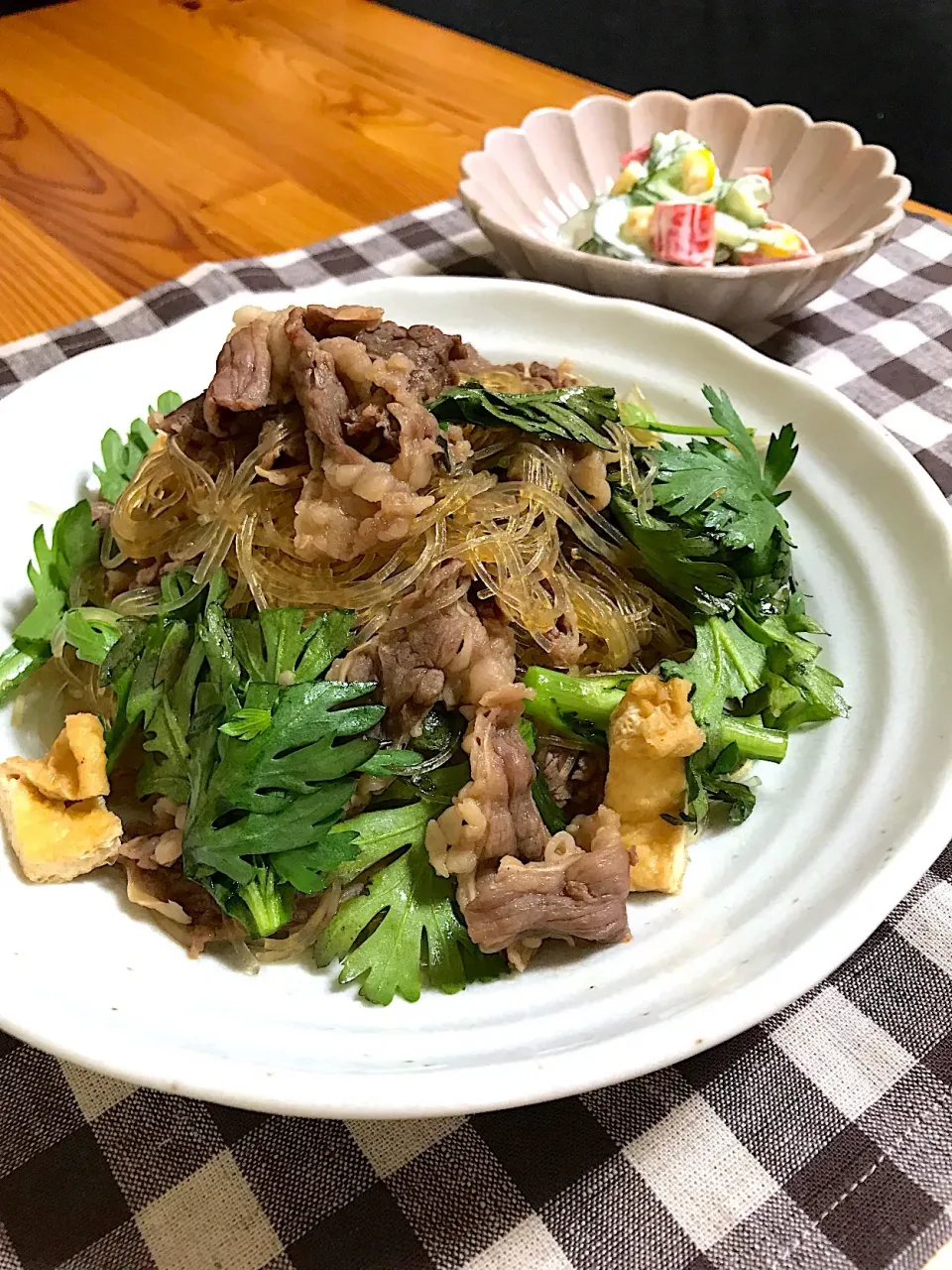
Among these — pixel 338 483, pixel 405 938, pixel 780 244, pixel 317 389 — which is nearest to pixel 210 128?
pixel 780 244

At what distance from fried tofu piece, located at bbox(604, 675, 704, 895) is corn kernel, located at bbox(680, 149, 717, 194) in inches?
92.2

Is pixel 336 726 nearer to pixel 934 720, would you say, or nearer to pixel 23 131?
pixel 934 720

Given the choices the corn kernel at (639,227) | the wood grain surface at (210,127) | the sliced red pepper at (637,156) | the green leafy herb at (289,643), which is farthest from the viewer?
the wood grain surface at (210,127)

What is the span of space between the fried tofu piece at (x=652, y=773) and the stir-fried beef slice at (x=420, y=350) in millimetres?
748

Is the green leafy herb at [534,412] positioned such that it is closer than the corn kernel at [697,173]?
Yes

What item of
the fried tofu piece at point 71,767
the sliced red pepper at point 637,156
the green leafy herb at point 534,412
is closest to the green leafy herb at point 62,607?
the fried tofu piece at point 71,767

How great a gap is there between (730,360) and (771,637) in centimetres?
86

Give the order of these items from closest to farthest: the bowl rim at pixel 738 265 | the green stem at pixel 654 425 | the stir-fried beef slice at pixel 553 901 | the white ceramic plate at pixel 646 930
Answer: the white ceramic plate at pixel 646 930 → the stir-fried beef slice at pixel 553 901 → the green stem at pixel 654 425 → the bowl rim at pixel 738 265

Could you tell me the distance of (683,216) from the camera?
3180 millimetres

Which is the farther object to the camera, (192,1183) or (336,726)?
(336,726)

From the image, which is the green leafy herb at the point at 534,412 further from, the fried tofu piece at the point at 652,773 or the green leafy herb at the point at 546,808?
the green leafy herb at the point at 546,808

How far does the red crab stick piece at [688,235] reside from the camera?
317 centimetres

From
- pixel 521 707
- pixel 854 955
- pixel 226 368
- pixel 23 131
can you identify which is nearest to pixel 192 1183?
pixel 521 707

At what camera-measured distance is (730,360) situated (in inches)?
98.3
